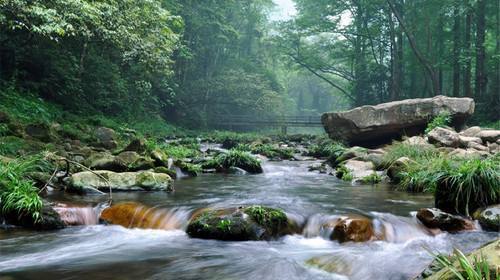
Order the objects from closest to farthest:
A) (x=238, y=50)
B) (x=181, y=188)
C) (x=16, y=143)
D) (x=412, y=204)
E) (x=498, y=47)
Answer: (x=412, y=204) < (x=181, y=188) < (x=16, y=143) < (x=498, y=47) < (x=238, y=50)

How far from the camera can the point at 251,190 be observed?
29.8ft

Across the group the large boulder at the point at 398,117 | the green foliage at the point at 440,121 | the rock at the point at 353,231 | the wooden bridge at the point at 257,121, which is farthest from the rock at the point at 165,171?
the wooden bridge at the point at 257,121

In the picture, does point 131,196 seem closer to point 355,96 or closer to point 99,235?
point 99,235

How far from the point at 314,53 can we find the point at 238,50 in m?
12.7

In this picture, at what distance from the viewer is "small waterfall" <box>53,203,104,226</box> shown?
630 cm

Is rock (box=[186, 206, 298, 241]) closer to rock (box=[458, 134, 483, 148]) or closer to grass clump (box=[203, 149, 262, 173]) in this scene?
grass clump (box=[203, 149, 262, 173])

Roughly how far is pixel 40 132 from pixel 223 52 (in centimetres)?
3082

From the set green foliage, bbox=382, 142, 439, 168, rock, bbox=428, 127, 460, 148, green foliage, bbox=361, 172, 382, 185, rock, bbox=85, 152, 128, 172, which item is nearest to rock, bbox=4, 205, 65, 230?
rock, bbox=85, 152, 128, 172

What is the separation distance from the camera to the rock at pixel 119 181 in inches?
316

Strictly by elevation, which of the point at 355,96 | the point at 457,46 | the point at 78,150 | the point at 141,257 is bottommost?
the point at 141,257

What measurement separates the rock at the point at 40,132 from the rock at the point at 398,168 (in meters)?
8.93

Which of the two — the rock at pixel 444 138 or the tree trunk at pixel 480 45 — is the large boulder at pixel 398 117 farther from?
the tree trunk at pixel 480 45

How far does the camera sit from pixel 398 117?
16.6m

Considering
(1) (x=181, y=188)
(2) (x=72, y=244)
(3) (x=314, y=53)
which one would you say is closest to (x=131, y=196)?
(1) (x=181, y=188)
